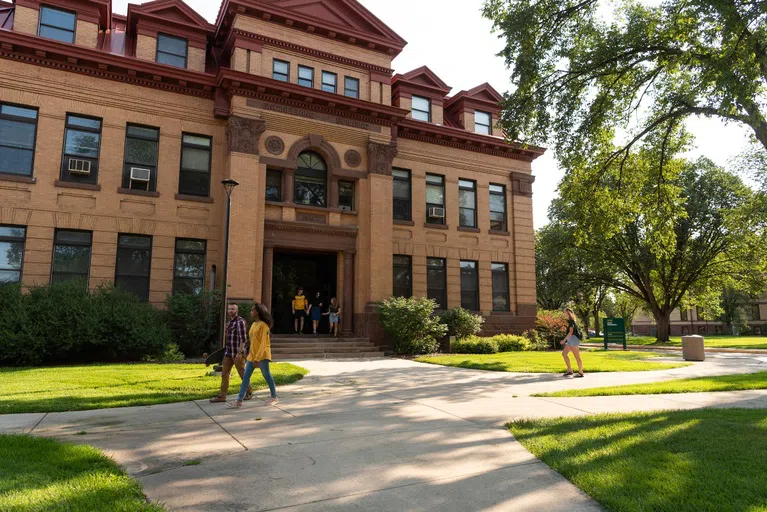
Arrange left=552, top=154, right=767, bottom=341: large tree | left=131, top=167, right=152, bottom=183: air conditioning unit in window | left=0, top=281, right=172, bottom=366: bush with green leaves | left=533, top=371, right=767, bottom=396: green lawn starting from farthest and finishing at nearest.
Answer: left=552, top=154, right=767, bottom=341: large tree, left=131, top=167, right=152, bottom=183: air conditioning unit in window, left=0, top=281, right=172, bottom=366: bush with green leaves, left=533, top=371, right=767, bottom=396: green lawn

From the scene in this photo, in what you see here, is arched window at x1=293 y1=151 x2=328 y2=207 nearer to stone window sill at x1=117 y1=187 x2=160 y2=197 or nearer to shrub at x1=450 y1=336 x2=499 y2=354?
stone window sill at x1=117 y1=187 x2=160 y2=197

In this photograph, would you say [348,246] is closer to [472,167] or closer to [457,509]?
[472,167]

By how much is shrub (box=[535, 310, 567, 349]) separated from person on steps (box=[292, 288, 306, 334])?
40.5 ft

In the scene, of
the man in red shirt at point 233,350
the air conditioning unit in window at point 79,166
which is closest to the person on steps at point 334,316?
the air conditioning unit in window at point 79,166

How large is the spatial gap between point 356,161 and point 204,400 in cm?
1487

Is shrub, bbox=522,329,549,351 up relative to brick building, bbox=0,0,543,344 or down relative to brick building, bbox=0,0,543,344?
down

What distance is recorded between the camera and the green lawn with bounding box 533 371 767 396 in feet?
31.0

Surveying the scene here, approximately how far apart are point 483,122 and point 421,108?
13.3 feet

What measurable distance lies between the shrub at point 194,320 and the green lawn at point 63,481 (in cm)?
1237

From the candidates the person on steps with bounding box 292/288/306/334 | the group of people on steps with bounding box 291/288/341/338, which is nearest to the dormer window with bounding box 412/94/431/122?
the group of people on steps with bounding box 291/288/341/338

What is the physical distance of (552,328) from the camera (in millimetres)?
25000

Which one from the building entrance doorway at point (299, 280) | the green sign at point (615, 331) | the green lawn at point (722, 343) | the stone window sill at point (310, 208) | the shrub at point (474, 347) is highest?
the stone window sill at point (310, 208)

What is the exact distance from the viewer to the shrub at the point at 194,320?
57.3 ft

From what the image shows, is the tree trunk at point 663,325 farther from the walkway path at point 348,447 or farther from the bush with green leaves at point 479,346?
the walkway path at point 348,447
